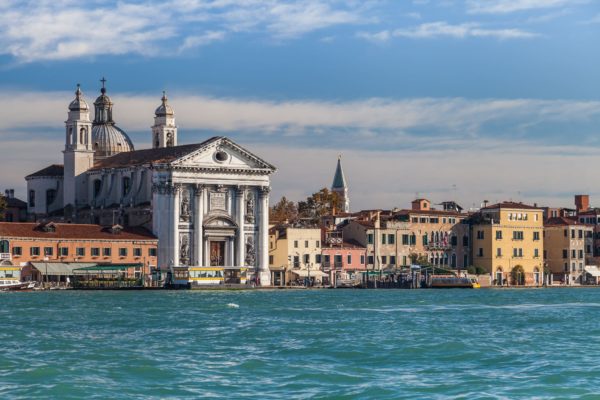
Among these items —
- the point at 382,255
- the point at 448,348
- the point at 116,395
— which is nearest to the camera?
the point at 116,395

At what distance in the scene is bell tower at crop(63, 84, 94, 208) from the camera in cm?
10775

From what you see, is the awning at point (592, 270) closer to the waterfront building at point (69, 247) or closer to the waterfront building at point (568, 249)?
the waterfront building at point (568, 249)

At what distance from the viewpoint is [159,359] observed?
35.5 meters

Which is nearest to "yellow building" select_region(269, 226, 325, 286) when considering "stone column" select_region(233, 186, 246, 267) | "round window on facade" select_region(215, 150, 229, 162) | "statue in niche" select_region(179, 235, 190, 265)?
"stone column" select_region(233, 186, 246, 267)

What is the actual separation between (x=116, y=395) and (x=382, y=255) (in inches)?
3205

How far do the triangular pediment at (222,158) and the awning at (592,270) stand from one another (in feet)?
106

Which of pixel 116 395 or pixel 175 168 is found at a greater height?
pixel 175 168

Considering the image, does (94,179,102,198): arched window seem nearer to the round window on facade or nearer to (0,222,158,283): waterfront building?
(0,222,158,283): waterfront building

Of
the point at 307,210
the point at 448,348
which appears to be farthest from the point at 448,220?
the point at 448,348

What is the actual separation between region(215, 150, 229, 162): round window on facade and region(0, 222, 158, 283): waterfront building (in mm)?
6816

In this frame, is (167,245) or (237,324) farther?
(167,245)

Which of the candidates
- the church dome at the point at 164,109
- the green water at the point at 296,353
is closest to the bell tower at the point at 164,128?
the church dome at the point at 164,109

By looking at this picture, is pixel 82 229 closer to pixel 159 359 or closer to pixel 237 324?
pixel 237 324

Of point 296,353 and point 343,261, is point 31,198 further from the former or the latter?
point 296,353
